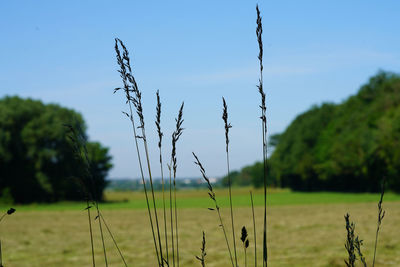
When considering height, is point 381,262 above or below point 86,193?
below

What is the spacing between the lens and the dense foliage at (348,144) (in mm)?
63156

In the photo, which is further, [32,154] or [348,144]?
[348,144]

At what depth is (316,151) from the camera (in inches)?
3627

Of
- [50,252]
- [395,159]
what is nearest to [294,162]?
[395,159]

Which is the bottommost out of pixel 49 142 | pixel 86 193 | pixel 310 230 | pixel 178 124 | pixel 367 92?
pixel 310 230

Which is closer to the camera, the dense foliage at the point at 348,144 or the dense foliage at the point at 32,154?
the dense foliage at the point at 32,154

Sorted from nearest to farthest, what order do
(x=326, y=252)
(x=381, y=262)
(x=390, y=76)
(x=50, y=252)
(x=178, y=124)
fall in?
(x=178, y=124)
(x=381, y=262)
(x=326, y=252)
(x=50, y=252)
(x=390, y=76)

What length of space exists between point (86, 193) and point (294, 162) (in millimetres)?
94614

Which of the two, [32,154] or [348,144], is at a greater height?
[348,144]

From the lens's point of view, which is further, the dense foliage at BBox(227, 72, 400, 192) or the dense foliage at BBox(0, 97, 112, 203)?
the dense foliage at BBox(227, 72, 400, 192)

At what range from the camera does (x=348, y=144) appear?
70.6 meters

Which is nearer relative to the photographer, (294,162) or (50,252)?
(50,252)

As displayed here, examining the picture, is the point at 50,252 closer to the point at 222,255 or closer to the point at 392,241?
the point at 222,255

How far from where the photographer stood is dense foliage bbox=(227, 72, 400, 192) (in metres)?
63.2
